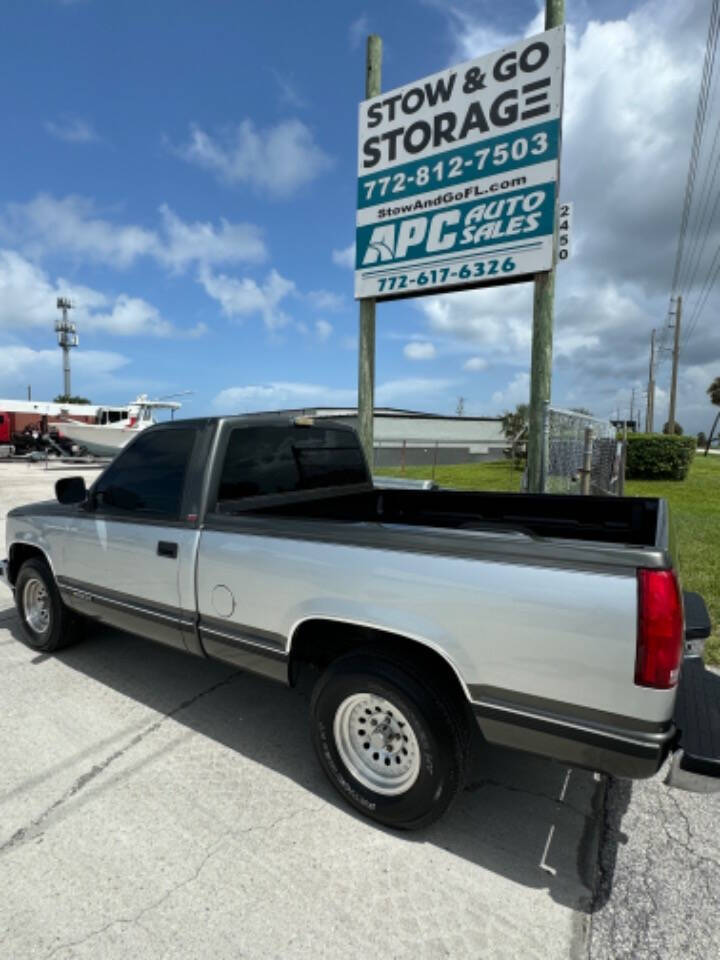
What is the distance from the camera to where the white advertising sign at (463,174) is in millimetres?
5785

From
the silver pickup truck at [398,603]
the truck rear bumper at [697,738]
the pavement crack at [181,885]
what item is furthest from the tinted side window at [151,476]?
the truck rear bumper at [697,738]

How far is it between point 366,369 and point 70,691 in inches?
203

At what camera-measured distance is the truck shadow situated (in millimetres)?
2332

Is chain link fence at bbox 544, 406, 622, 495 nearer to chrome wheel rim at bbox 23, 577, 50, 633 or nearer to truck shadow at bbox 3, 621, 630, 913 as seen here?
truck shadow at bbox 3, 621, 630, 913

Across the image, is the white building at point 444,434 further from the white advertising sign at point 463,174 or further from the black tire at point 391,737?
the black tire at point 391,737

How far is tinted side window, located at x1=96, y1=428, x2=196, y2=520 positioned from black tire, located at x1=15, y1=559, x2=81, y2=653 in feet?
3.42

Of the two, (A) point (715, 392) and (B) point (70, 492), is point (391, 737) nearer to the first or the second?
(B) point (70, 492)

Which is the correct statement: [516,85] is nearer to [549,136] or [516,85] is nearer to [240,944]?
[549,136]

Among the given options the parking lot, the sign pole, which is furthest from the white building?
the parking lot

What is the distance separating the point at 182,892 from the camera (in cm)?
216

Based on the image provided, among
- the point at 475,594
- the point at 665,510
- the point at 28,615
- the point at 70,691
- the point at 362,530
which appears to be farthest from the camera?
the point at 28,615

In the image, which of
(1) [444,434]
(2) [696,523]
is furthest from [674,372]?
(2) [696,523]

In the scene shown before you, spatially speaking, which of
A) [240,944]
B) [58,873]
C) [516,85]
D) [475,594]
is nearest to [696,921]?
[475,594]

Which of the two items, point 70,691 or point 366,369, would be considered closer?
point 70,691
